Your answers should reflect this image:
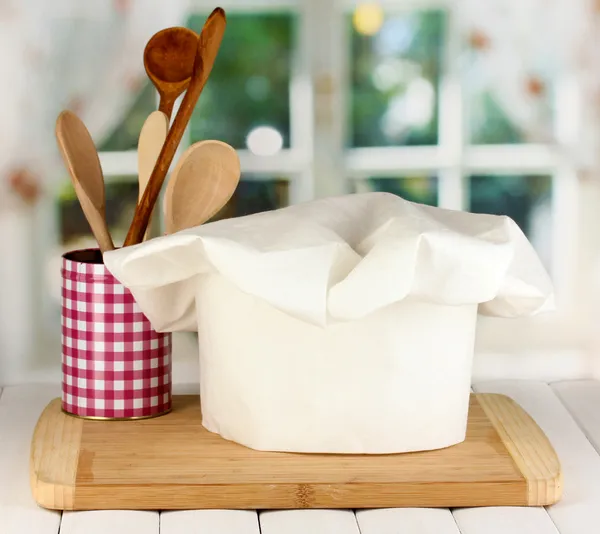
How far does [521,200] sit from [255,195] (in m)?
0.32

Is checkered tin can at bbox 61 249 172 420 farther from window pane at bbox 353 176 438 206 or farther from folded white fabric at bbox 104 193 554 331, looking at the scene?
window pane at bbox 353 176 438 206

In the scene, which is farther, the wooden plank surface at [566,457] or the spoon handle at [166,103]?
the spoon handle at [166,103]

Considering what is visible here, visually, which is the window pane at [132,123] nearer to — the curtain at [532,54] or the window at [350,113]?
the window at [350,113]

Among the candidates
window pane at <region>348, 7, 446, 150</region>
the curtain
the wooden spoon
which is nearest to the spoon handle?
the wooden spoon

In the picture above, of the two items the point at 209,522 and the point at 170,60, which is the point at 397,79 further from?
the point at 209,522

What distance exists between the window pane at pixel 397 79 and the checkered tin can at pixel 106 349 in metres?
0.38

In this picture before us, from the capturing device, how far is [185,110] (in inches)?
39.2

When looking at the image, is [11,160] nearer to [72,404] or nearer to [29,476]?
[72,404]

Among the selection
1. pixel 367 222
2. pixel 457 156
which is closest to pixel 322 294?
pixel 367 222

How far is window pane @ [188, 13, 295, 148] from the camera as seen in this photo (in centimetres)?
124

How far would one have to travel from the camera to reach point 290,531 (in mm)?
814

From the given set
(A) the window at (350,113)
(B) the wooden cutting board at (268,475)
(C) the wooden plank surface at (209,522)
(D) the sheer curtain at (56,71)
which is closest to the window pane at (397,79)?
(A) the window at (350,113)

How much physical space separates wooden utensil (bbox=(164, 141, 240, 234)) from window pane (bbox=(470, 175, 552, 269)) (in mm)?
371

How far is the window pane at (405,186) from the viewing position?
1273 millimetres
